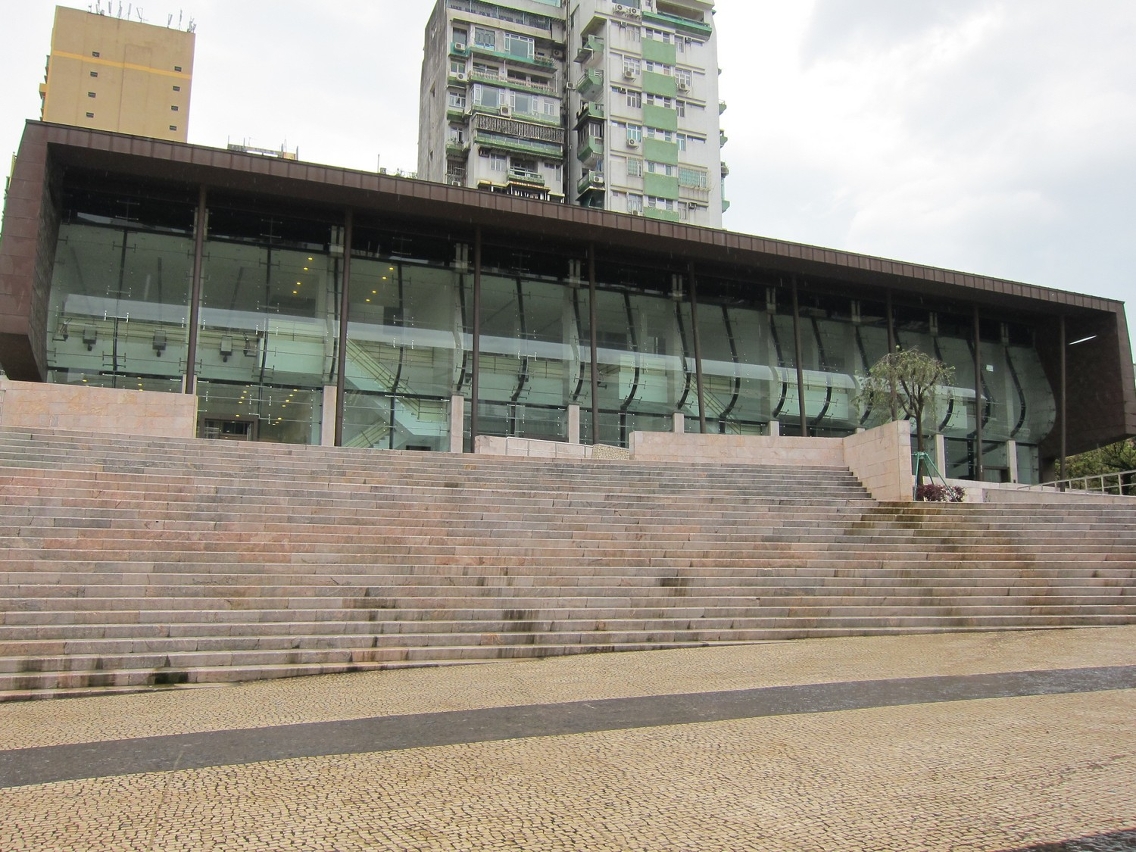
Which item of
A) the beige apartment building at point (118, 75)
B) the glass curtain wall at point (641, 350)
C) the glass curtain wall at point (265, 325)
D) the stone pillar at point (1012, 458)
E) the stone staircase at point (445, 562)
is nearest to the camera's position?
the stone staircase at point (445, 562)

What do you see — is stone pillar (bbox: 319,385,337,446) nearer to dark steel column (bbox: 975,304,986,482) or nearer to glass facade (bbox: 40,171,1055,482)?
glass facade (bbox: 40,171,1055,482)

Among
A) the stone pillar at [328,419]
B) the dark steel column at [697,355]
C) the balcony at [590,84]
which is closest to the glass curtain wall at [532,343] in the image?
the dark steel column at [697,355]

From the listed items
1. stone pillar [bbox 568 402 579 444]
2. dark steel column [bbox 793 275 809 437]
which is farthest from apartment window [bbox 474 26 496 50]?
stone pillar [bbox 568 402 579 444]

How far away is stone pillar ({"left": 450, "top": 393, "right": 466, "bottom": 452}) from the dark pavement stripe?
24410mm

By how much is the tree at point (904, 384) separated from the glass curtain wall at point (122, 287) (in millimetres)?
25556

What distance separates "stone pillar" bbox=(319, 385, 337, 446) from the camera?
29766 mm

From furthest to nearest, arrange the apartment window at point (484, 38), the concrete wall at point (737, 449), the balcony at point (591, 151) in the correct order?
the apartment window at point (484, 38)
the balcony at point (591, 151)
the concrete wall at point (737, 449)

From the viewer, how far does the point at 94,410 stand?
20203 mm

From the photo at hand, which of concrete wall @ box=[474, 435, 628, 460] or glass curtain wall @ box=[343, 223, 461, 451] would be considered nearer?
concrete wall @ box=[474, 435, 628, 460]

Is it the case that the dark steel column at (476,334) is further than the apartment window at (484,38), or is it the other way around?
the apartment window at (484,38)

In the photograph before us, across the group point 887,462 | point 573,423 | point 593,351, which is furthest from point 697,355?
point 887,462

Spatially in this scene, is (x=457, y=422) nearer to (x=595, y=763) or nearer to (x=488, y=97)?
(x=595, y=763)

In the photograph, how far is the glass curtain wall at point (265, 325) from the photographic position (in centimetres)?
2992

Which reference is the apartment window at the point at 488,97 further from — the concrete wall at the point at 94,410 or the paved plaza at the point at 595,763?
the paved plaza at the point at 595,763
